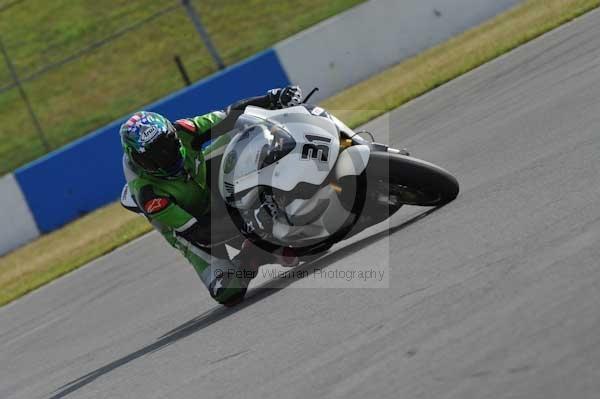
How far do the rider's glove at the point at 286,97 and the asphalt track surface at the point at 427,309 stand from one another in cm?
111

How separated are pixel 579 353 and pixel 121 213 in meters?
12.9

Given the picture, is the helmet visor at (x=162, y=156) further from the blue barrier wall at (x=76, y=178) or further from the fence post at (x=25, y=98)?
the fence post at (x=25, y=98)

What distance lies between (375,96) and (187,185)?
28.0 ft

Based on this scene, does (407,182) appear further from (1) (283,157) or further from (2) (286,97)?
(2) (286,97)

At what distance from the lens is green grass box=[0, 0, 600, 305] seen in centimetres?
1387

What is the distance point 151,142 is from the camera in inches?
289

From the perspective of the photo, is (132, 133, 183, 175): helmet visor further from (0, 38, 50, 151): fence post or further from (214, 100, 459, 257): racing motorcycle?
(0, 38, 50, 151): fence post

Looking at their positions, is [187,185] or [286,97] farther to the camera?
[187,185]

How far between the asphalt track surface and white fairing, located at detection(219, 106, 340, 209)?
701 mm

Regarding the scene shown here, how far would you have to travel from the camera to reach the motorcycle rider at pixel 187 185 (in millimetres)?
7426

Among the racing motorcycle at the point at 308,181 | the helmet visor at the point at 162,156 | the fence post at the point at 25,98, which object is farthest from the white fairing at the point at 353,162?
the fence post at the point at 25,98

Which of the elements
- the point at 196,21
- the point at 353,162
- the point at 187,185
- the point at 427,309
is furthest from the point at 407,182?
the point at 196,21

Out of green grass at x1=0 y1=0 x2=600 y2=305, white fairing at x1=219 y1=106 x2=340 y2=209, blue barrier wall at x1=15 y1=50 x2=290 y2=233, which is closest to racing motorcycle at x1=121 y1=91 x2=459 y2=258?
white fairing at x1=219 y1=106 x2=340 y2=209

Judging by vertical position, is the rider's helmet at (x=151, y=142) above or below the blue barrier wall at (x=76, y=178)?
above
